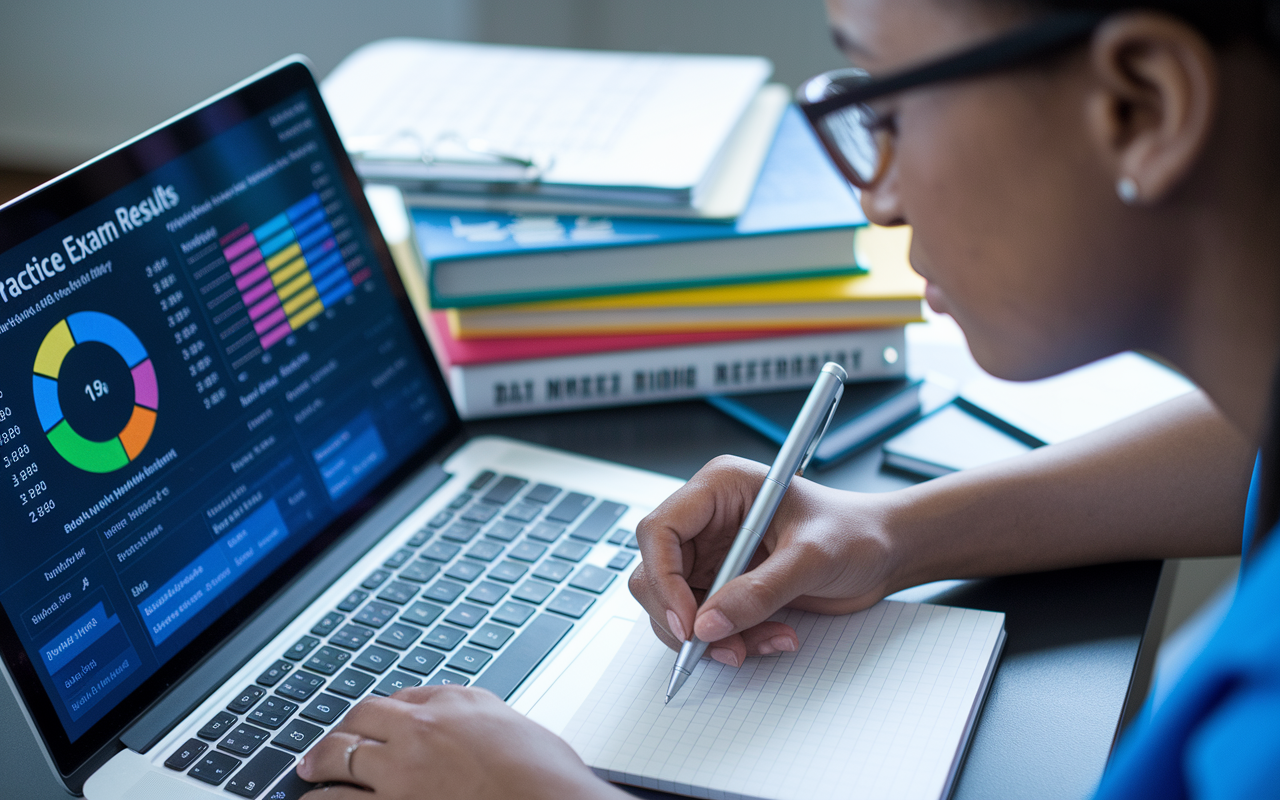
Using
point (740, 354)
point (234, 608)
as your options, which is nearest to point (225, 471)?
point (234, 608)

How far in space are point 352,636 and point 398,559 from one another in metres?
0.09

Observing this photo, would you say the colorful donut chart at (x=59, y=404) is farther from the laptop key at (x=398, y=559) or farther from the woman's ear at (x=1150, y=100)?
the woman's ear at (x=1150, y=100)

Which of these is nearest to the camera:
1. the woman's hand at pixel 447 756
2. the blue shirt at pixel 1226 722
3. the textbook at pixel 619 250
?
the blue shirt at pixel 1226 722

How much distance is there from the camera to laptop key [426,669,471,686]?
714 millimetres

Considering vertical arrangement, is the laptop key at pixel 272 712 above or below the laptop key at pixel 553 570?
above

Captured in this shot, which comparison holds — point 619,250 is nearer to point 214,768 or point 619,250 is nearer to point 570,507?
point 570,507

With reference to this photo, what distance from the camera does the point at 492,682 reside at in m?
0.71

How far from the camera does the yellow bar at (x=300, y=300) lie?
2.77 ft

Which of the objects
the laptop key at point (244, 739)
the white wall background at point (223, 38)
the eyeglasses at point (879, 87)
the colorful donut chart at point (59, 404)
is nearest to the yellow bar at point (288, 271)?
the colorful donut chart at point (59, 404)

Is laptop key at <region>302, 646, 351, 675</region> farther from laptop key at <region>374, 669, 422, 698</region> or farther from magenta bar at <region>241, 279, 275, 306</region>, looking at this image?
magenta bar at <region>241, 279, 275, 306</region>

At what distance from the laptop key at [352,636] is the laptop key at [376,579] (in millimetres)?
45

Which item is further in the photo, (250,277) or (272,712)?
(250,277)

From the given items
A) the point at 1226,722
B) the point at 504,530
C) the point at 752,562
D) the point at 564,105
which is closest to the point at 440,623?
the point at 504,530

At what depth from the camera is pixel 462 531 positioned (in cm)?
87
